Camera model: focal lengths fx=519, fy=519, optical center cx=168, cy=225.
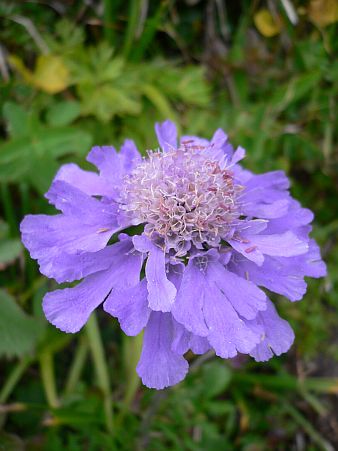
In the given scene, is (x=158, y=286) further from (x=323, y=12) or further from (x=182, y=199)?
(x=323, y=12)

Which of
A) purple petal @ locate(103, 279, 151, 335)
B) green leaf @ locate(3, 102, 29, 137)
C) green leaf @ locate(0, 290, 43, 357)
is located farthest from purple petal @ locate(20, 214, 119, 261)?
green leaf @ locate(3, 102, 29, 137)

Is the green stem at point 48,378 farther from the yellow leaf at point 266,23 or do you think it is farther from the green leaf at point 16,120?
the yellow leaf at point 266,23

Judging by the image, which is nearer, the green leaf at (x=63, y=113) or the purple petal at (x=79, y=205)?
the purple petal at (x=79, y=205)

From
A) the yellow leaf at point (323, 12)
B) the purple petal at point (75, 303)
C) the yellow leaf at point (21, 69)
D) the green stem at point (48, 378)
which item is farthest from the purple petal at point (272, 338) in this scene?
the yellow leaf at point (323, 12)

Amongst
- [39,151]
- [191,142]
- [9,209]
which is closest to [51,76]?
[39,151]

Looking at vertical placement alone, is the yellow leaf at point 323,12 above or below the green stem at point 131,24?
below

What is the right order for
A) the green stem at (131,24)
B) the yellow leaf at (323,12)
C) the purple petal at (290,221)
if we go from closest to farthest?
the purple petal at (290,221)
the green stem at (131,24)
the yellow leaf at (323,12)

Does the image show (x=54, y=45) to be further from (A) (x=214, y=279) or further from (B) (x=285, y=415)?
(B) (x=285, y=415)
